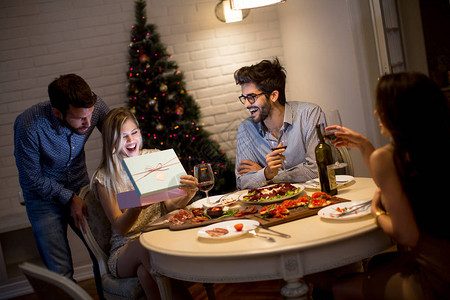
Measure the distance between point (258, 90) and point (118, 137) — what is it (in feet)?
3.43

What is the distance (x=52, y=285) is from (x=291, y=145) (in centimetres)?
182

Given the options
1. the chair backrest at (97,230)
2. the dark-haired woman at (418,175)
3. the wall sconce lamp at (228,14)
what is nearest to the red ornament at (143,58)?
the wall sconce lamp at (228,14)

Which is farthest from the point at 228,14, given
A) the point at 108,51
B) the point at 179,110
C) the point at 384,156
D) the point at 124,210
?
the point at 384,156

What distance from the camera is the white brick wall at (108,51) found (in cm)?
424

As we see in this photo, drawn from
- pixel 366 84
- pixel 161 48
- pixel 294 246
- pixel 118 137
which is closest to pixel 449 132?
pixel 294 246

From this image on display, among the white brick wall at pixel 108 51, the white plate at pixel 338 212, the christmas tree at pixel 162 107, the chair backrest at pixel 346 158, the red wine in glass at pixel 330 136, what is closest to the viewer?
the white plate at pixel 338 212

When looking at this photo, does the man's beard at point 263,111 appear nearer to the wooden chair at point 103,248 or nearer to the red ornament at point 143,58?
the wooden chair at point 103,248

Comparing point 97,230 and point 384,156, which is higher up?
point 384,156

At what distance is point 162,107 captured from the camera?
4.16 meters

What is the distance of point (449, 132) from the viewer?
1.32 metres

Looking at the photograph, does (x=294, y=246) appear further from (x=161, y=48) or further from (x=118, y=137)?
(x=161, y=48)

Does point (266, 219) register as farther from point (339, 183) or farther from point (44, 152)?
point (44, 152)

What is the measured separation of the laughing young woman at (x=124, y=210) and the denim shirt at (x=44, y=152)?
36cm

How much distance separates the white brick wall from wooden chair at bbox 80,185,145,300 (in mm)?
2193
